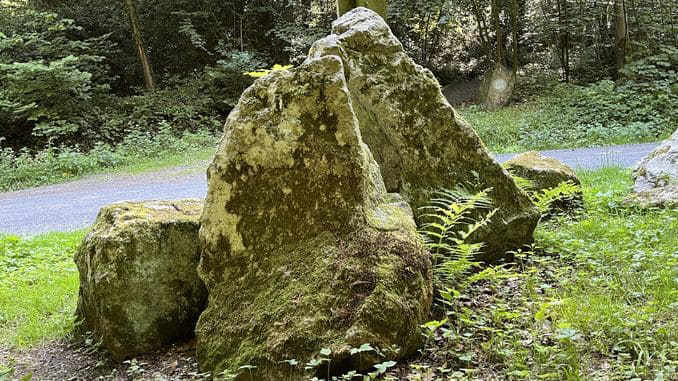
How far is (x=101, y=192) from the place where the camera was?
11.8m

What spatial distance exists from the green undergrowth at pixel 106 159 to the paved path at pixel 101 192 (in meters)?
1.05

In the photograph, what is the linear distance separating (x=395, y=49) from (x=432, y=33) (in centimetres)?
1816

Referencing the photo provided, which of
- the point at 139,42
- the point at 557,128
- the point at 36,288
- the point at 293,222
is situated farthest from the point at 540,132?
the point at 139,42

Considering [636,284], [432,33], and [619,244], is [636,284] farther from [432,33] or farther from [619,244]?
[432,33]

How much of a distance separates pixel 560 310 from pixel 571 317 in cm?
15

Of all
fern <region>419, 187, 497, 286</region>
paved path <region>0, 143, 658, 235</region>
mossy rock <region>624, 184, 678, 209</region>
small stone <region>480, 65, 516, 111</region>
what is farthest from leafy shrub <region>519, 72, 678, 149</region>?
fern <region>419, 187, 497, 286</region>

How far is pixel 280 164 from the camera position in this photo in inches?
153

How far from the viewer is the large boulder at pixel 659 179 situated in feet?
20.2

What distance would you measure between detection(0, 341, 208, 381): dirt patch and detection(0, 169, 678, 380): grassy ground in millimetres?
151

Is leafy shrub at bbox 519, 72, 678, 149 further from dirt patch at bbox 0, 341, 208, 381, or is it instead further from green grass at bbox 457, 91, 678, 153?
dirt patch at bbox 0, 341, 208, 381

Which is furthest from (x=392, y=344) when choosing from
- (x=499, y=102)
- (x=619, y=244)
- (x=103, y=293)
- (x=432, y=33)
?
(x=432, y=33)

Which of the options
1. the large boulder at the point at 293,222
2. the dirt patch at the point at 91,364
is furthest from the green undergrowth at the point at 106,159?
the large boulder at the point at 293,222

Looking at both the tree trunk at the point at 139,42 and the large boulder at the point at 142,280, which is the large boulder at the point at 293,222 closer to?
the large boulder at the point at 142,280

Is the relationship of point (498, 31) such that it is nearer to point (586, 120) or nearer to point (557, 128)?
point (586, 120)
